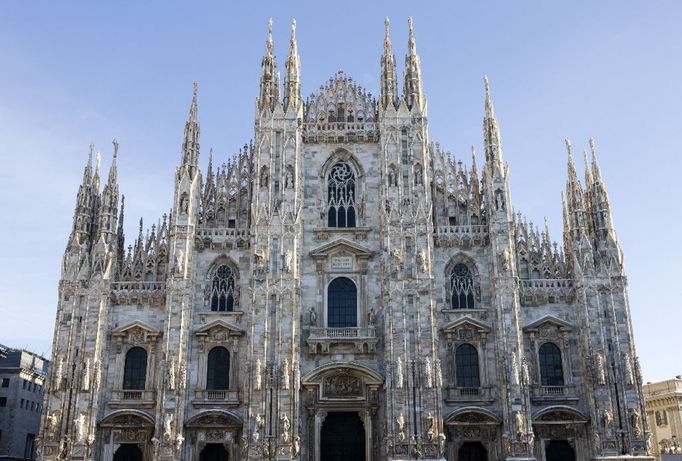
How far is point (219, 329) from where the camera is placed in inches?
1359

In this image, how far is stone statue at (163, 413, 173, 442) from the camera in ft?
105

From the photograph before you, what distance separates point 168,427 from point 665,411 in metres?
38.0

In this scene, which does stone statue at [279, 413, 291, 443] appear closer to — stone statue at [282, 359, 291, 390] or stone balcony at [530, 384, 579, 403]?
stone statue at [282, 359, 291, 390]

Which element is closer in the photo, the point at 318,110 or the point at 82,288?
the point at 82,288

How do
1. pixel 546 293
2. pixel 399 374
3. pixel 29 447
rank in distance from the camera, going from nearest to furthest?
pixel 399 374 < pixel 546 293 < pixel 29 447

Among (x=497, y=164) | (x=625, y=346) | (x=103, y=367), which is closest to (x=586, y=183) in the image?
(x=497, y=164)

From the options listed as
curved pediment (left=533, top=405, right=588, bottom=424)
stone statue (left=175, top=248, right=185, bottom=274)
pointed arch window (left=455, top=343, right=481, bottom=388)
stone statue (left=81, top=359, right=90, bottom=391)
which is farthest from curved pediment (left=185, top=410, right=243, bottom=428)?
curved pediment (left=533, top=405, right=588, bottom=424)

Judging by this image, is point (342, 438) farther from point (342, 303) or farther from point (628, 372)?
point (628, 372)

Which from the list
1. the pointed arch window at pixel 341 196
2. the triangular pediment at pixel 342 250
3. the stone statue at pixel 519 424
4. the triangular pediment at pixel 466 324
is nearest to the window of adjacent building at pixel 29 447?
the triangular pediment at pixel 342 250

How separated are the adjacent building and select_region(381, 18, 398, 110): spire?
3192cm

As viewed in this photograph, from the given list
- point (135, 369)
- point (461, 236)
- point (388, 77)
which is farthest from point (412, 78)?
point (135, 369)

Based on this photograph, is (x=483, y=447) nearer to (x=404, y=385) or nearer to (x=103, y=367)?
(x=404, y=385)

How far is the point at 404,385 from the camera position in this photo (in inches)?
1292

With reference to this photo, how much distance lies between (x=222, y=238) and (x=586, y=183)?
63.7 feet
